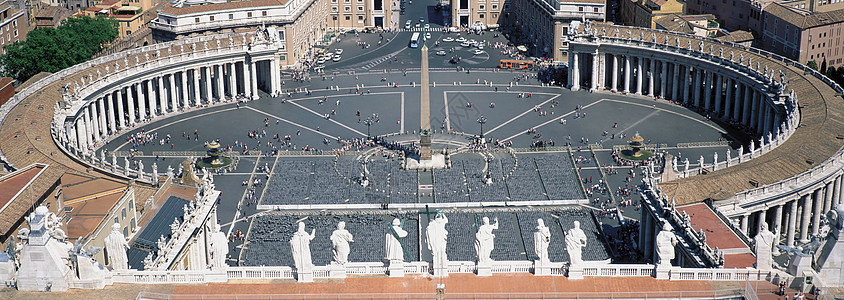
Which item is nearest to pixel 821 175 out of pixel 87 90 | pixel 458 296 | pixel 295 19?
pixel 458 296

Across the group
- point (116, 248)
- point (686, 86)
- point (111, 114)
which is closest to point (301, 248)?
point (116, 248)

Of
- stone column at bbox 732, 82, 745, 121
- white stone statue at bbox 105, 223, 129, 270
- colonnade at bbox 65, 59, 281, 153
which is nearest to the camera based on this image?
white stone statue at bbox 105, 223, 129, 270

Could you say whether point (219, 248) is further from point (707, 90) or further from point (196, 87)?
point (707, 90)

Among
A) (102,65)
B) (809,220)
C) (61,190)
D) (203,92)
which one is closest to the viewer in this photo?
(61,190)

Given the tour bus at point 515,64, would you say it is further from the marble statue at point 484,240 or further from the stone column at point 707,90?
the marble statue at point 484,240

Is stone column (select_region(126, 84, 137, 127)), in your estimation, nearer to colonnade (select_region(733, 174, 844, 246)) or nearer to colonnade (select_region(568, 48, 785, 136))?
colonnade (select_region(568, 48, 785, 136))

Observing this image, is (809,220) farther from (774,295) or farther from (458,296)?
(458,296)

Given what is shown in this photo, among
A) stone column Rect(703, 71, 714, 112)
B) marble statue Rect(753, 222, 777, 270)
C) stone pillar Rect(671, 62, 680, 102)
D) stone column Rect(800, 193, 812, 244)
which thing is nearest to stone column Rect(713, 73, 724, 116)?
stone column Rect(703, 71, 714, 112)

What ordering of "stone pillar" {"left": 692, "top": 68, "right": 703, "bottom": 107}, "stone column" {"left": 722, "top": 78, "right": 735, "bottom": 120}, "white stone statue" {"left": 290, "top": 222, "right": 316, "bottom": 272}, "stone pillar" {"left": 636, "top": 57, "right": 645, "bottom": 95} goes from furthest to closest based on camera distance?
"stone pillar" {"left": 636, "top": 57, "right": 645, "bottom": 95}, "stone pillar" {"left": 692, "top": 68, "right": 703, "bottom": 107}, "stone column" {"left": 722, "top": 78, "right": 735, "bottom": 120}, "white stone statue" {"left": 290, "top": 222, "right": 316, "bottom": 272}
